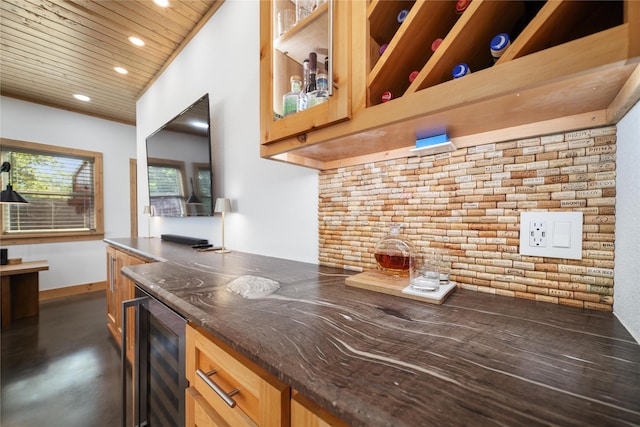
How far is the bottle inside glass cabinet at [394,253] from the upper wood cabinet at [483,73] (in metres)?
0.32

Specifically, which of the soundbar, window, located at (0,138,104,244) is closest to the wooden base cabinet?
the soundbar

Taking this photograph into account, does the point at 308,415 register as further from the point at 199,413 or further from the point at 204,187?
the point at 204,187

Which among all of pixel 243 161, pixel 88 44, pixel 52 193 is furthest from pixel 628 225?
pixel 52 193

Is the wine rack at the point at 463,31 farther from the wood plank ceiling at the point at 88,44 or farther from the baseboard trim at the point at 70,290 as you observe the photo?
the baseboard trim at the point at 70,290

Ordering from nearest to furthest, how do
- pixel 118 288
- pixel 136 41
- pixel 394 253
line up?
pixel 394 253 < pixel 118 288 < pixel 136 41

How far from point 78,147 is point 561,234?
18.4ft

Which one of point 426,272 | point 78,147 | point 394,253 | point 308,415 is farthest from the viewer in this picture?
→ point 78,147

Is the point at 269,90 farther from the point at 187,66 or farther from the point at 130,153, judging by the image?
the point at 130,153

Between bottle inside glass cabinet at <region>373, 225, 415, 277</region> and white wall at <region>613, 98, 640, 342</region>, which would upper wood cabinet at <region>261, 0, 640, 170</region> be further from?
bottle inside glass cabinet at <region>373, 225, 415, 277</region>

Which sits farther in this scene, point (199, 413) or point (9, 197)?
point (9, 197)

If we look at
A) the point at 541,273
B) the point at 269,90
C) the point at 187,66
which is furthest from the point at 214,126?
the point at 541,273

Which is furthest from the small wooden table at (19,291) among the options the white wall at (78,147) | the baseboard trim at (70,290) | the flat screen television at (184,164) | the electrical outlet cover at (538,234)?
the electrical outlet cover at (538,234)

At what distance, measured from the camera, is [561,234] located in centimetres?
68

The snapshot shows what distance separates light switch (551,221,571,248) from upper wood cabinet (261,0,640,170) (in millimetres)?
253
